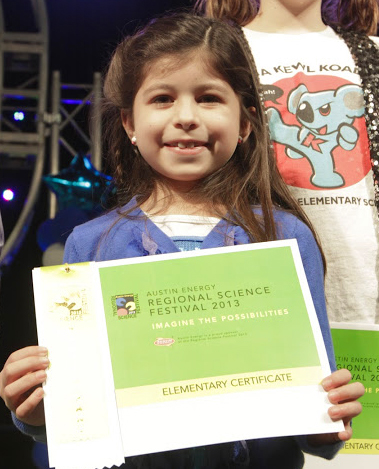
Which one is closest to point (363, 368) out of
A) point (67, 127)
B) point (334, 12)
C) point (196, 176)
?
point (196, 176)

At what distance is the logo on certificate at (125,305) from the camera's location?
3.22 feet

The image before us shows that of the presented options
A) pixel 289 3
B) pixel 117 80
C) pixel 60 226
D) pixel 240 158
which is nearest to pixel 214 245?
pixel 240 158

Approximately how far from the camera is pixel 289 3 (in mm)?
1521

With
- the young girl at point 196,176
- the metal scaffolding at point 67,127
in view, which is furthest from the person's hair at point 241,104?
the metal scaffolding at point 67,127

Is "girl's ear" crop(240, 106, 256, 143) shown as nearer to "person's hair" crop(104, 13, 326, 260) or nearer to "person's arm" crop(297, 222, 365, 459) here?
"person's hair" crop(104, 13, 326, 260)

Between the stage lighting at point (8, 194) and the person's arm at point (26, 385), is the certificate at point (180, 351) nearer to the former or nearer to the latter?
the person's arm at point (26, 385)

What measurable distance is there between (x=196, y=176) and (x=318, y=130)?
0.34m

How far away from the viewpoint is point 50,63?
3971 millimetres

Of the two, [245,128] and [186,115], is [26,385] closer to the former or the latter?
[186,115]

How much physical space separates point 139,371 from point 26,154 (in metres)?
2.81

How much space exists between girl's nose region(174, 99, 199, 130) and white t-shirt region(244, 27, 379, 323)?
297 mm

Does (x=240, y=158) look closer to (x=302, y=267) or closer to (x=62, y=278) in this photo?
(x=302, y=267)

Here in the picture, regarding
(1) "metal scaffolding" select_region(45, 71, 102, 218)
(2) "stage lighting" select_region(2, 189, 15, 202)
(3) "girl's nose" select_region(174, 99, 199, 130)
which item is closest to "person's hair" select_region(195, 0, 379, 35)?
(3) "girl's nose" select_region(174, 99, 199, 130)

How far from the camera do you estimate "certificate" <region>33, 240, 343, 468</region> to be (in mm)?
923
